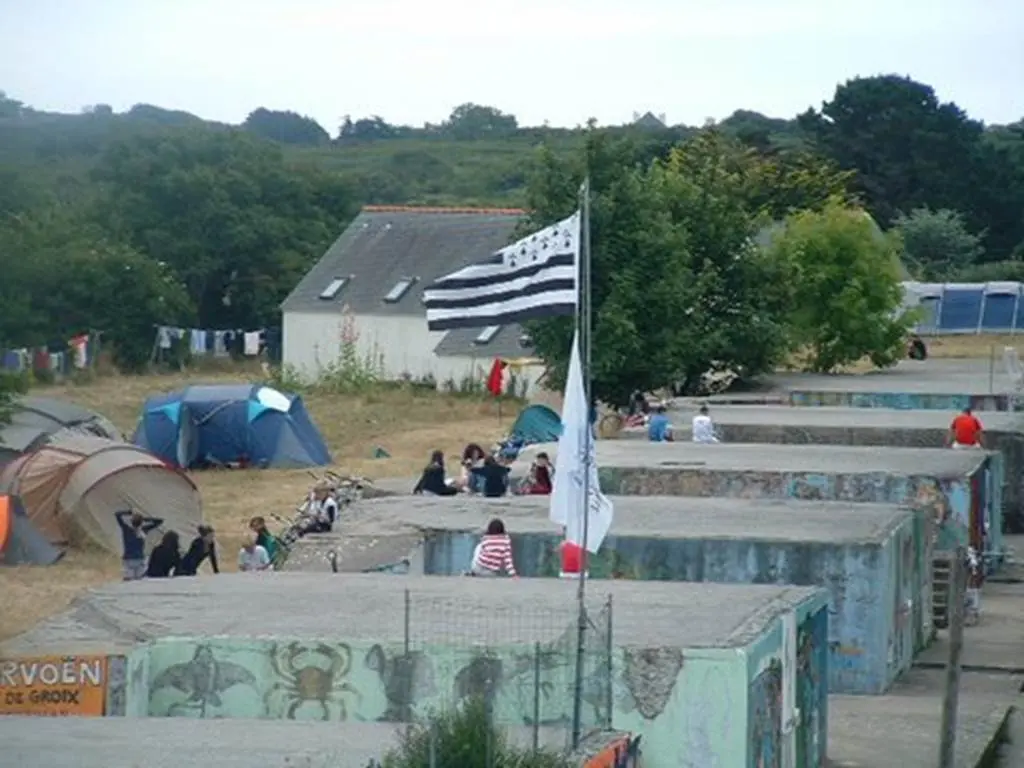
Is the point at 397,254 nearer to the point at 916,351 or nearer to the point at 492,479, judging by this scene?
the point at 916,351

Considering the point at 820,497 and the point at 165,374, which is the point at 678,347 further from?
the point at 165,374

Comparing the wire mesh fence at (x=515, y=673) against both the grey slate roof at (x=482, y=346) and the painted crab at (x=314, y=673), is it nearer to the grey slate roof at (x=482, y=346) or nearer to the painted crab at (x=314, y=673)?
the painted crab at (x=314, y=673)

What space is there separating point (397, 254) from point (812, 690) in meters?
51.1

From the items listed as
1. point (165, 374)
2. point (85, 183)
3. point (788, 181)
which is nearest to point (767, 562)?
point (85, 183)

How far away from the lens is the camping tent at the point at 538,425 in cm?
4281

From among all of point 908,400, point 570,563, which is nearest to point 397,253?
point 908,400

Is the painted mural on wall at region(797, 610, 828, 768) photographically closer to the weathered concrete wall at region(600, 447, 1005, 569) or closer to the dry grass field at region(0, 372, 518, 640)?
the dry grass field at region(0, 372, 518, 640)

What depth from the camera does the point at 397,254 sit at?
231ft

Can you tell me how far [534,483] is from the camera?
29438 mm

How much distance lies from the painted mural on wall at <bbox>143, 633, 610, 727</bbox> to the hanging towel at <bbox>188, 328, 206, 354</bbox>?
53.3m

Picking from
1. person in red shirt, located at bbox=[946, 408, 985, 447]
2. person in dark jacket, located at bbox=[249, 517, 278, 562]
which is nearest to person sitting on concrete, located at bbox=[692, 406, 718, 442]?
person in red shirt, located at bbox=[946, 408, 985, 447]

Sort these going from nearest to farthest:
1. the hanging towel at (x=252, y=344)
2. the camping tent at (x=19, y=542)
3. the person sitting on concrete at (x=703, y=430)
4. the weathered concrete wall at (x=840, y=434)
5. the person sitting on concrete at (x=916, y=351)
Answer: the camping tent at (x=19, y=542), the person sitting on concrete at (x=703, y=430), the weathered concrete wall at (x=840, y=434), the person sitting on concrete at (x=916, y=351), the hanging towel at (x=252, y=344)

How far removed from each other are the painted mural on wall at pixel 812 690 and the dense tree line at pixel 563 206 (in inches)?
266

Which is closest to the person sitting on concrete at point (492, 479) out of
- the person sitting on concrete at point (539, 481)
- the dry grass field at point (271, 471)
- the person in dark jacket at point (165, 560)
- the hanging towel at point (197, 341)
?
the person sitting on concrete at point (539, 481)
